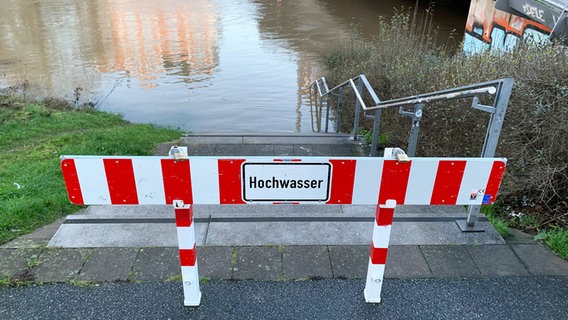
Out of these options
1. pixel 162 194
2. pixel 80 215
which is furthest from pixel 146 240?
pixel 162 194

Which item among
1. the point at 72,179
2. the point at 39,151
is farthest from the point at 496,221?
the point at 39,151

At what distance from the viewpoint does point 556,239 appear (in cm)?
321

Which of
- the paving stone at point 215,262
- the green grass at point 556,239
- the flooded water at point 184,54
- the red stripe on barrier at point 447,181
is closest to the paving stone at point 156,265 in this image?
the paving stone at point 215,262

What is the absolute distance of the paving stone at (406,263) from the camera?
9.74 feet

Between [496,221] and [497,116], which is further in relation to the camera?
[496,221]

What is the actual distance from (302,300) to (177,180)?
1.15 meters

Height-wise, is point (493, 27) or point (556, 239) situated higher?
point (556, 239)

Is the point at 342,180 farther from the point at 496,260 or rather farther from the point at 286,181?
the point at 496,260

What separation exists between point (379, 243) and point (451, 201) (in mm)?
485

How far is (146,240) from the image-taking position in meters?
3.29

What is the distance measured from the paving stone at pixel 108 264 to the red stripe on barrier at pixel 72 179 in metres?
0.80

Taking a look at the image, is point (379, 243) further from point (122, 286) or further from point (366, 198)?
point (122, 286)

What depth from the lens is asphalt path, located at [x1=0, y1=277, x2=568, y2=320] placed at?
2.63m

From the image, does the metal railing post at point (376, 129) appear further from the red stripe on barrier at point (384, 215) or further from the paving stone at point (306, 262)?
the red stripe on barrier at point (384, 215)
